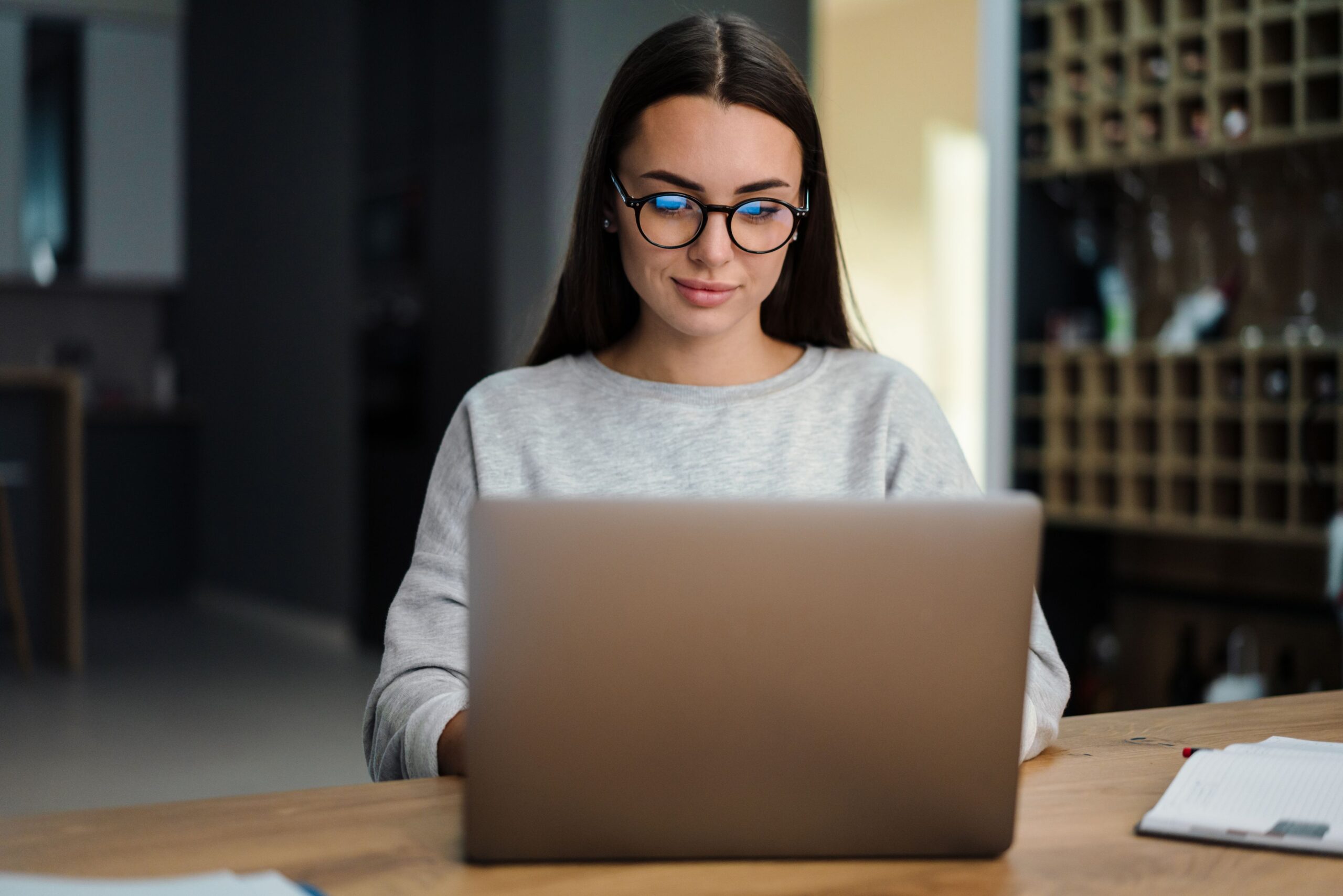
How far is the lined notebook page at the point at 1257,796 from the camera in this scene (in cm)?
84

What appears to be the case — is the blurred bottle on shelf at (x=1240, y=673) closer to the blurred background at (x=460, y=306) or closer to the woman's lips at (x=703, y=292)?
the blurred background at (x=460, y=306)

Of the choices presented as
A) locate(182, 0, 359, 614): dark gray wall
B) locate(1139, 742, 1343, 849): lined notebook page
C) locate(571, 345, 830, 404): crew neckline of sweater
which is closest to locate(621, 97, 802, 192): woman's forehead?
locate(571, 345, 830, 404): crew neckline of sweater

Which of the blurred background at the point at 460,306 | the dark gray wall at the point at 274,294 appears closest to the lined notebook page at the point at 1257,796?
the blurred background at the point at 460,306

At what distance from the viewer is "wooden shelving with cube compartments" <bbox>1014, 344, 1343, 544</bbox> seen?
Answer: 2.83 m

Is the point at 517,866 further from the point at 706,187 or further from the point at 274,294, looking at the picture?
the point at 274,294

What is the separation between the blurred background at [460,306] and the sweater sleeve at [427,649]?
1.07ft

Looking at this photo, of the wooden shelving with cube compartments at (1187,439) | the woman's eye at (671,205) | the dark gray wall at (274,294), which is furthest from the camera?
the dark gray wall at (274,294)

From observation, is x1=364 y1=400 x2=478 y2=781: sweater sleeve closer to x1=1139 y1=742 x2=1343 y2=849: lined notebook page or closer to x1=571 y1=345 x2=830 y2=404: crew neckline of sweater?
x1=571 y1=345 x2=830 y2=404: crew neckline of sweater

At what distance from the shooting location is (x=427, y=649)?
3.78 feet

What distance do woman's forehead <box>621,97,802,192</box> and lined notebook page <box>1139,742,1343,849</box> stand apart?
2.04 ft

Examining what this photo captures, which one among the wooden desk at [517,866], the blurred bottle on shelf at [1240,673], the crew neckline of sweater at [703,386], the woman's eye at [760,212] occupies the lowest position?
the blurred bottle on shelf at [1240,673]

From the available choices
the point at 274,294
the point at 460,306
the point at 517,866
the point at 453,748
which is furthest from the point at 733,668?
the point at 274,294

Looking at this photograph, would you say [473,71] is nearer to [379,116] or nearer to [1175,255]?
[379,116]

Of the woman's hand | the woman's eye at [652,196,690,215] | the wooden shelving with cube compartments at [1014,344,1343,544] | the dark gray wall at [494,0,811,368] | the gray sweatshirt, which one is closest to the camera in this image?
the woman's hand
